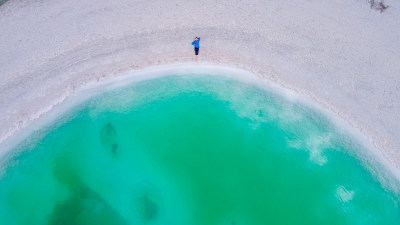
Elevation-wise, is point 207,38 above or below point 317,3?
below

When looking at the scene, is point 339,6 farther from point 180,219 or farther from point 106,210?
point 106,210

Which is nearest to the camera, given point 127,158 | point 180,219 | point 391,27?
point 180,219

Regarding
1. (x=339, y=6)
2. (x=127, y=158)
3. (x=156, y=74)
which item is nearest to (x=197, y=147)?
(x=127, y=158)

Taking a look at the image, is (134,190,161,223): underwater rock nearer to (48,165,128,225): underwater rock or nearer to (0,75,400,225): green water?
(0,75,400,225): green water

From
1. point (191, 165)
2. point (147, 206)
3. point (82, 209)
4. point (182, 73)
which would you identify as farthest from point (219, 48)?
point (82, 209)

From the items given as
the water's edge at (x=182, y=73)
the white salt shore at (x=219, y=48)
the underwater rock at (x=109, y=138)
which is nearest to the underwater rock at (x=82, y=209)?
the underwater rock at (x=109, y=138)

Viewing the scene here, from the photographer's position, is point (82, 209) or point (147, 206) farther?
point (147, 206)

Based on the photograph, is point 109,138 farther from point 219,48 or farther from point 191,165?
point 219,48
